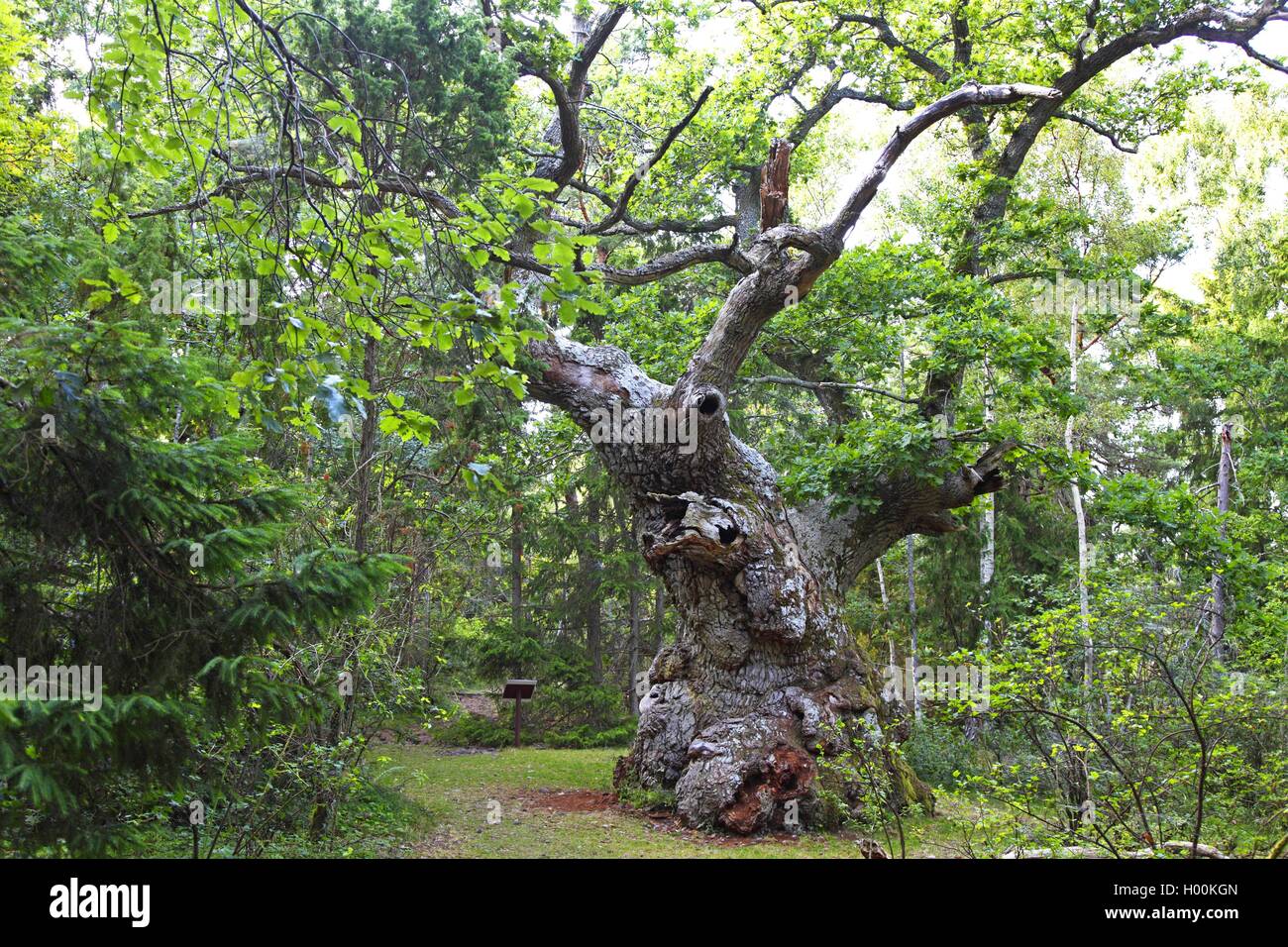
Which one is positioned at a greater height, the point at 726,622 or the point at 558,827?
the point at 726,622

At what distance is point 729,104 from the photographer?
11398 millimetres

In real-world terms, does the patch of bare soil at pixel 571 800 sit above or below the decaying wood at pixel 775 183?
below

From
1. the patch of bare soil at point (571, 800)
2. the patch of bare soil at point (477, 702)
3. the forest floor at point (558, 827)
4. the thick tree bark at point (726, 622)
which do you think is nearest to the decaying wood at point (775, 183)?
the thick tree bark at point (726, 622)

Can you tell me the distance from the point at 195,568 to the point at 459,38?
5.72 m

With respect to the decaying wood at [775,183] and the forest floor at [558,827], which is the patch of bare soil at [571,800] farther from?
the decaying wood at [775,183]

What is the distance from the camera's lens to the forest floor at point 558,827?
736cm

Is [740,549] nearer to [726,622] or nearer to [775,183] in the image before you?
[726,622]

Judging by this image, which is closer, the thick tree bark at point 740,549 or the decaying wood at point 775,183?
the decaying wood at point 775,183

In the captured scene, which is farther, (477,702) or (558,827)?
(477,702)

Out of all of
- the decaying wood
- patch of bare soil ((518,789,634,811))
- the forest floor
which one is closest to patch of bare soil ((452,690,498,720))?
the forest floor

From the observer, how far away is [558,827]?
8.27 meters

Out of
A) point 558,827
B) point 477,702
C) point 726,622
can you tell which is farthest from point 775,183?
point 477,702

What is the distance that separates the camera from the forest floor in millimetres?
7355
